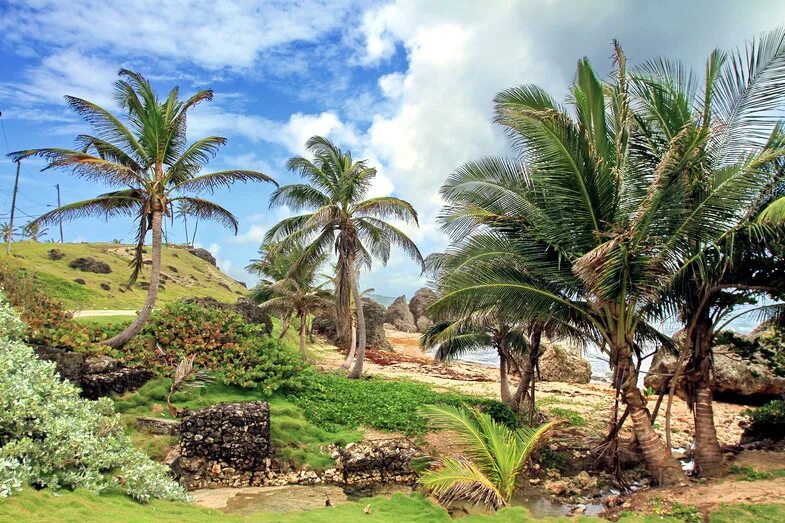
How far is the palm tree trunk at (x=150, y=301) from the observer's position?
51.4 ft

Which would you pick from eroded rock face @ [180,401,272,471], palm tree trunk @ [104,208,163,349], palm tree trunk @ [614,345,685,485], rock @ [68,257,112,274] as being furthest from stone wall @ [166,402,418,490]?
rock @ [68,257,112,274]

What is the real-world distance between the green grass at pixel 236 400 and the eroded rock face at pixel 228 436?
0.49 metres

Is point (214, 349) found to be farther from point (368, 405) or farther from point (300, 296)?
point (300, 296)

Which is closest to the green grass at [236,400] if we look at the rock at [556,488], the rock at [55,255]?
the rock at [556,488]

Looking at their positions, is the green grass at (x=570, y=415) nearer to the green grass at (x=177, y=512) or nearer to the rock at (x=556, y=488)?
the rock at (x=556, y=488)

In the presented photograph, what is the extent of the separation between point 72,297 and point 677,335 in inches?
1354

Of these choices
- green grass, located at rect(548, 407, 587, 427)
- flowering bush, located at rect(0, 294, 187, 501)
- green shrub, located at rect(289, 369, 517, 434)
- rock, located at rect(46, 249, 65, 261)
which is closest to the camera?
flowering bush, located at rect(0, 294, 187, 501)

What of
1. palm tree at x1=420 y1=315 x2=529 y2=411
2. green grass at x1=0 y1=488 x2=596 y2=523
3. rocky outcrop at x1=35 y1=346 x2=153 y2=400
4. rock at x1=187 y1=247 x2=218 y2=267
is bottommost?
green grass at x1=0 y1=488 x2=596 y2=523

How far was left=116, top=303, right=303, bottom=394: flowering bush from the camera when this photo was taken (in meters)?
15.3

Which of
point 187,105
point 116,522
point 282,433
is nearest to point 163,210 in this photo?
point 187,105

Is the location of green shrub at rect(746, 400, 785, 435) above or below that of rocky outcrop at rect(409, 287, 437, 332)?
below

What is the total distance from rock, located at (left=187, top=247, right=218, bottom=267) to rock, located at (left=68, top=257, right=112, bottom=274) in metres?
36.8

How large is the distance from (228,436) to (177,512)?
189 inches

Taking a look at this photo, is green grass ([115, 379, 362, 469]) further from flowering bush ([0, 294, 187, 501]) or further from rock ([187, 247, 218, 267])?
rock ([187, 247, 218, 267])
